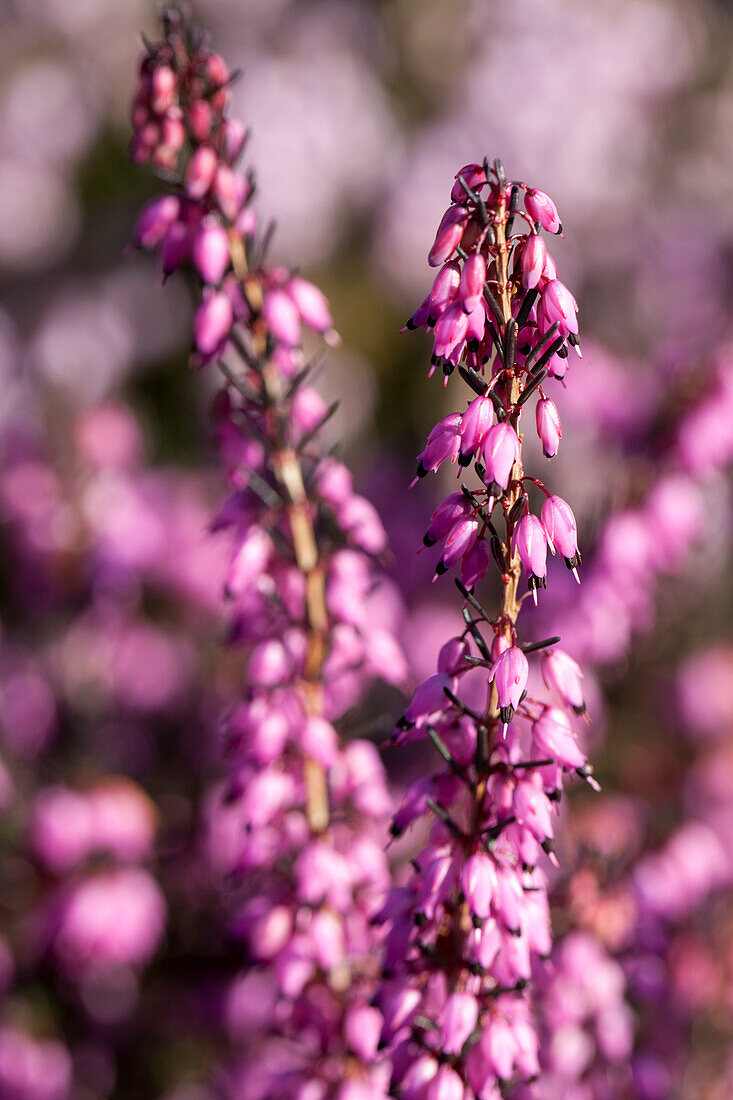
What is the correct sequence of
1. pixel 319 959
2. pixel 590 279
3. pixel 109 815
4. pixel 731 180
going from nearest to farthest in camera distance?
pixel 319 959 < pixel 109 815 < pixel 590 279 < pixel 731 180

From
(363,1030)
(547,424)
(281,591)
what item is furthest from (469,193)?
(363,1030)

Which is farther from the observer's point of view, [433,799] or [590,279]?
[590,279]

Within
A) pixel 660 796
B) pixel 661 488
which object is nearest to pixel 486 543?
pixel 661 488

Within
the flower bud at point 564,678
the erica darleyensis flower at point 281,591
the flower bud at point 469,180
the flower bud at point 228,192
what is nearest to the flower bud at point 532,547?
the flower bud at point 564,678

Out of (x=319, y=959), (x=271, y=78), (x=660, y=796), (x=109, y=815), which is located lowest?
(x=319, y=959)

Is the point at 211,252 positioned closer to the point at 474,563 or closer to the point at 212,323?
the point at 212,323

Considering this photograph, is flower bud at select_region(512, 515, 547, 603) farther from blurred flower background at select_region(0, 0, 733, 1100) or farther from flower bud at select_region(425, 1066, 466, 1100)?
blurred flower background at select_region(0, 0, 733, 1100)

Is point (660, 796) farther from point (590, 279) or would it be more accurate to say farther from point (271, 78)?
point (271, 78)

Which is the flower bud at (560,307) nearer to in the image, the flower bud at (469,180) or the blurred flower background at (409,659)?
the flower bud at (469,180)
